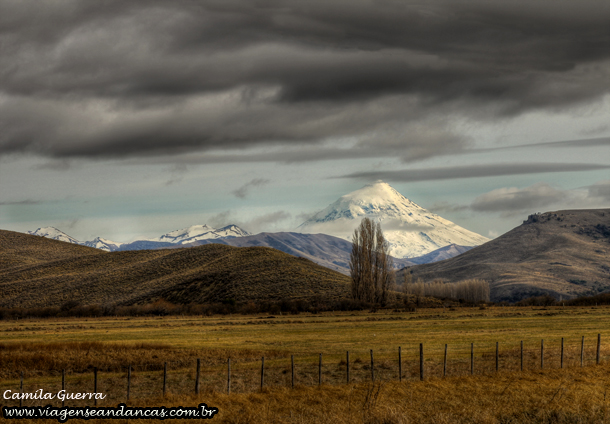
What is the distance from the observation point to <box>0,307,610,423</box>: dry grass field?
24578mm

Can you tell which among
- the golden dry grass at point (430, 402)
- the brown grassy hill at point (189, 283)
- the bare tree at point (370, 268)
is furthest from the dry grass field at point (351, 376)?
the brown grassy hill at point (189, 283)

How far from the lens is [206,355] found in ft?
155

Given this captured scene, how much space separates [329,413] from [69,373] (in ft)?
80.7

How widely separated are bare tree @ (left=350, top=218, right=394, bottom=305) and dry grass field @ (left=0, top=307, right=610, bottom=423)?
69301 millimetres

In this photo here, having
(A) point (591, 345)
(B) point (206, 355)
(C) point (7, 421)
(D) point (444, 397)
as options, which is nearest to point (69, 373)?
(B) point (206, 355)

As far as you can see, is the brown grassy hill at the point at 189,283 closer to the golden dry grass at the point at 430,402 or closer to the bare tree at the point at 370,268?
the bare tree at the point at 370,268

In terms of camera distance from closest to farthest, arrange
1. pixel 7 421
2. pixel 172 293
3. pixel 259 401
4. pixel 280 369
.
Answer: pixel 7 421
pixel 259 401
pixel 280 369
pixel 172 293

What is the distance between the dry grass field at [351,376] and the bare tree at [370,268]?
69301 mm

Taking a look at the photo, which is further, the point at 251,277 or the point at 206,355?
the point at 251,277

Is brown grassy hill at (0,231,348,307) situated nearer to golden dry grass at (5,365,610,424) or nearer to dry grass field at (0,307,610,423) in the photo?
dry grass field at (0,307,610,423)

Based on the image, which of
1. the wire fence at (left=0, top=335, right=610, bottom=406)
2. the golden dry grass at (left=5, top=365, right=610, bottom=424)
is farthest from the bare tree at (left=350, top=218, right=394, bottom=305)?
the golden dry grass at (left=5, top=365, right=610, bottom=424)

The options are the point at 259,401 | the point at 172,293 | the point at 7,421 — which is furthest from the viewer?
the point at 172,293

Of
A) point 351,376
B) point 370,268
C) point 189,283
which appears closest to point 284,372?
point 351,376

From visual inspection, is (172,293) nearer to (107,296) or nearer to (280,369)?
(107,296)
